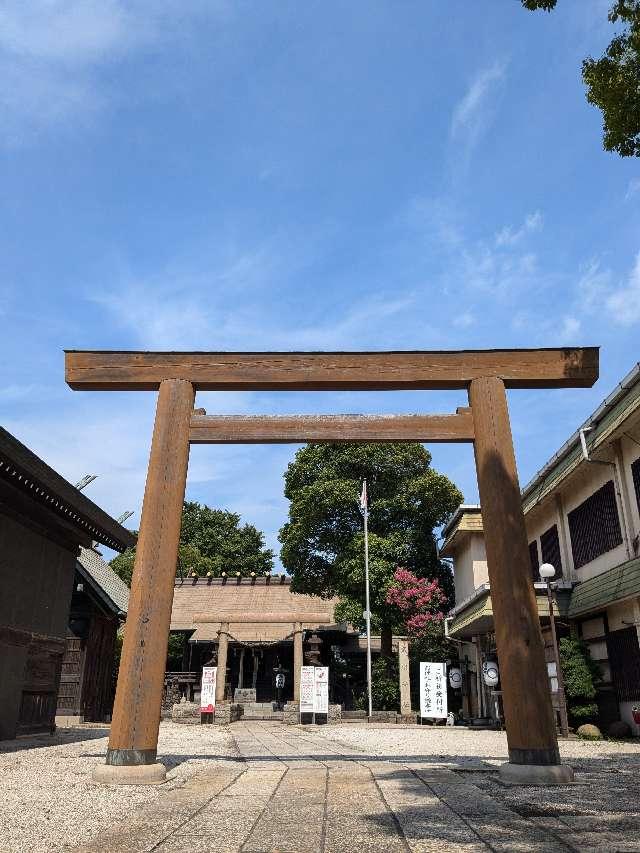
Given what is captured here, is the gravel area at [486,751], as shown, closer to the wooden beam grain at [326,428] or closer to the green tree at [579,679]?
the green tree at [579,679]

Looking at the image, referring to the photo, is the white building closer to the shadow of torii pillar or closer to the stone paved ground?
the shadow of torii pillar

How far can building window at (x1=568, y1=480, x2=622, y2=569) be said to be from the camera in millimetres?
13672

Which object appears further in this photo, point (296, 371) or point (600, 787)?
point (296, 371)

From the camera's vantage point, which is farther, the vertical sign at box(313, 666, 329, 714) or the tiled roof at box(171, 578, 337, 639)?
the tiled roof at box(171, 578, 337, 639)

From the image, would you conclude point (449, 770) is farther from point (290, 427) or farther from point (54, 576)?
point (54, 576)

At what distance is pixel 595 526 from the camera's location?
14.7 metres

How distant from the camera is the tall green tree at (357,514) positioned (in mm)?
25938

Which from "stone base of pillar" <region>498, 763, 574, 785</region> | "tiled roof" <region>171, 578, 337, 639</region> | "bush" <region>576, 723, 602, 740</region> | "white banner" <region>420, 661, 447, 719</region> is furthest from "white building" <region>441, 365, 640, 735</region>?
"tiled roof" <region>171, 578, 337, 639</region>

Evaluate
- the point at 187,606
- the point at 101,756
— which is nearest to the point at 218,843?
the point at 101,756

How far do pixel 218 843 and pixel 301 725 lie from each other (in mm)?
17471

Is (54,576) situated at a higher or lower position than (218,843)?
higher

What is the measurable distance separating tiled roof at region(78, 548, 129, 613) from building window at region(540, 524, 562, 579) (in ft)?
39.1

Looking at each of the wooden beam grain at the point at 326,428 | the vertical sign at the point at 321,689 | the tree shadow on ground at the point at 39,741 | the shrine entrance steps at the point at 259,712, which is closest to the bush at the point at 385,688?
the shrine entrance steps at the point at 259,712

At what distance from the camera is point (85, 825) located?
3.95 m
